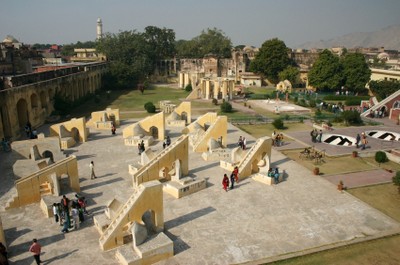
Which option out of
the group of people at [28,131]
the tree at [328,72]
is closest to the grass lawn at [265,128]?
the group of people at [28,131]

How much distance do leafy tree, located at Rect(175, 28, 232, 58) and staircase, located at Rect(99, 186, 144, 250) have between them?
2908 inches

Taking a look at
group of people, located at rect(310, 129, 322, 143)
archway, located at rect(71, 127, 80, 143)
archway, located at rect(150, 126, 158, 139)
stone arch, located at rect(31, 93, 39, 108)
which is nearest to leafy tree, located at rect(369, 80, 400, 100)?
group of people, located at rect(310, 129, 322, 143)

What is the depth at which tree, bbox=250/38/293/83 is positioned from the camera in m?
63.0

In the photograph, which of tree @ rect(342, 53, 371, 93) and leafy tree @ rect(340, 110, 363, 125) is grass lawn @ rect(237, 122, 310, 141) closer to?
leafy tree @ rect(340, 110, 363, 125)

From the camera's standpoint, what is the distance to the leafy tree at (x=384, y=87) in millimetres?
46306

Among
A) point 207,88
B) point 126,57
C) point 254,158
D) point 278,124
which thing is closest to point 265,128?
point 278,124

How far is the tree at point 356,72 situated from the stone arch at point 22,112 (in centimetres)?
4373

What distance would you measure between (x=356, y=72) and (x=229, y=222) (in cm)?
4432

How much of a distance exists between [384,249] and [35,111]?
96.5 ft

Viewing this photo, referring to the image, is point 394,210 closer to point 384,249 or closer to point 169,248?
point 384,249

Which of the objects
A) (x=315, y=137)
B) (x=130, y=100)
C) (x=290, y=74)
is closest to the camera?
(x=315, y=137)

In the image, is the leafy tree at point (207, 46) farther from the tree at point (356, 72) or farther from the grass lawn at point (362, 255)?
the grass lawn at point (362, 255)

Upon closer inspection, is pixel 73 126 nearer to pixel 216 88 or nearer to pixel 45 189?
pixel 45 189

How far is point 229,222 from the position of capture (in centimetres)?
1446
